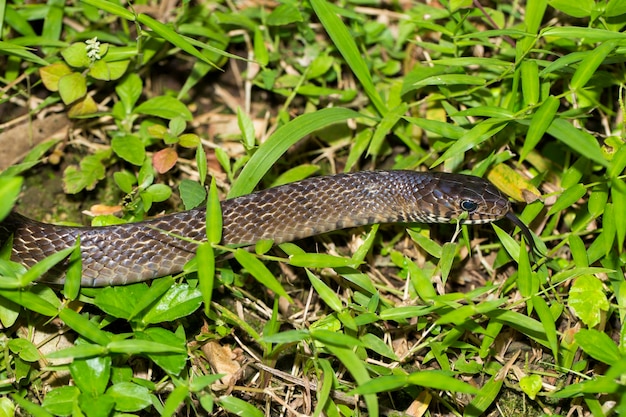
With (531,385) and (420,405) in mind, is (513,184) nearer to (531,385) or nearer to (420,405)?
(531,385)

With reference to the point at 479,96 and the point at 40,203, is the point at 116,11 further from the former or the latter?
the point at 479,96

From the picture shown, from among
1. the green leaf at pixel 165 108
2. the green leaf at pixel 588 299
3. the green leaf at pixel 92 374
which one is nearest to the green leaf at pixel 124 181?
the green leaf at pixel 165 108

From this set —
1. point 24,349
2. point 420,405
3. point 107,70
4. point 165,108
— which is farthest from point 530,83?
point 24,349

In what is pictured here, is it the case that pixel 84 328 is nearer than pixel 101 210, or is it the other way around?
pixel 84 328

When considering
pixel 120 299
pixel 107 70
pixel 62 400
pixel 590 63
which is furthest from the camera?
pixel 107 70

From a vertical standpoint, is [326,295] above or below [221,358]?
above

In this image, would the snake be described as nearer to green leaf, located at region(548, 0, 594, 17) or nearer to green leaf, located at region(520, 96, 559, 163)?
green leaf, located at region(520, 96, 559, 163)

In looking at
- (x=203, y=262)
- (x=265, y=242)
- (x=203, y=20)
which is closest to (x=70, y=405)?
(x=203, y=262)
